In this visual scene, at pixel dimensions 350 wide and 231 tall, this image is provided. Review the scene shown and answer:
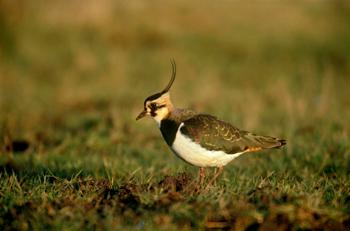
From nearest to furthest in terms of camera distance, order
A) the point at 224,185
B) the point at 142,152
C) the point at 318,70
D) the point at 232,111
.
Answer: the point at 224,185, the point at 142,152, the point at 232,111, the point at 318,70

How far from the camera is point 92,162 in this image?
6996 mm

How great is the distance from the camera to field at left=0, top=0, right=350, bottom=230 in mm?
4301

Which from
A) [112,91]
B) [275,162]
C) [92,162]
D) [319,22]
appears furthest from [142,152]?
[319,22]

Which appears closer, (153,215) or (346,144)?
(153,215)

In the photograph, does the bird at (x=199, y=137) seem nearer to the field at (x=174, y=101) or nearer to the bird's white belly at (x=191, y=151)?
the bird's white belly at (x=191, y=151)

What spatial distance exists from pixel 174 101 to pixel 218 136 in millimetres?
5610

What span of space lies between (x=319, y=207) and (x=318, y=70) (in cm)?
980

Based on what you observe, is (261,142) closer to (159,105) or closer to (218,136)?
(218,136)

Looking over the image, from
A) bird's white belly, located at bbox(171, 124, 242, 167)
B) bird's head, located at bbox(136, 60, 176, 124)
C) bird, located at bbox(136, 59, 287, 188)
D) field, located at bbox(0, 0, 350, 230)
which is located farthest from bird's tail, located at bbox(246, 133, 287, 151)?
bird's head, located at bbox(136, 60, 176, 124)

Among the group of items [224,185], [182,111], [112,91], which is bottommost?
[112,91]

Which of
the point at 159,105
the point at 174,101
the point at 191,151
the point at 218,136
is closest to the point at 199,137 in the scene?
the point at 191,151

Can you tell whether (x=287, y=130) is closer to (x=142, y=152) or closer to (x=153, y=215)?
(x=142, y=152)

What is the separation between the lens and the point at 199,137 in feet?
17.1

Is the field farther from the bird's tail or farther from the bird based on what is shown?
the bird's tail
